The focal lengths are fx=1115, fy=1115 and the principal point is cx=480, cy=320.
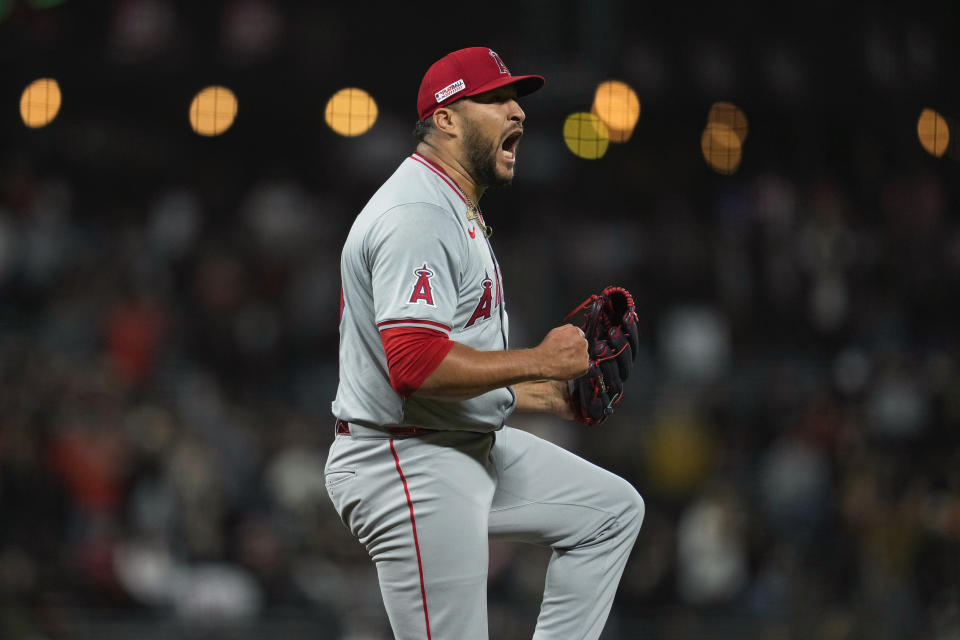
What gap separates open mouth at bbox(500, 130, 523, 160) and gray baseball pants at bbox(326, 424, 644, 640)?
628mm

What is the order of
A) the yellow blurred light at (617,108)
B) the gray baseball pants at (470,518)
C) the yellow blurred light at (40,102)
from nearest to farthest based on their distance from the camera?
the gray baseball pants at (470,518)
the yellow blurred light at (617,108)
the yellow blurred light at (40,102)

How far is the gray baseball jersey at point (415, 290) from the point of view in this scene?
2.18 m

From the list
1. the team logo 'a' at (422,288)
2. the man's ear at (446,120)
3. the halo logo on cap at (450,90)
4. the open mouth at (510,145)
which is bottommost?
the team logo 'a' at (422,288)

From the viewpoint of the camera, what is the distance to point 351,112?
22.2 feet

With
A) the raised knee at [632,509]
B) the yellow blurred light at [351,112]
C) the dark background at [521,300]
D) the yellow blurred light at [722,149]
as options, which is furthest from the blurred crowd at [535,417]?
the raised knee at [632,509]

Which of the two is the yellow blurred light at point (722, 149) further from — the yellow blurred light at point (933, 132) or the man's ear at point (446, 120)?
the man's ear at point (446, 120)

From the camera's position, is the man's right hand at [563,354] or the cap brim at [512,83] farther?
the cap brim at [512,83]

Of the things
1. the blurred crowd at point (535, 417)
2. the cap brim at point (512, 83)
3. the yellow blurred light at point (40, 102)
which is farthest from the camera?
the yellow blurred light at point (40, 102)

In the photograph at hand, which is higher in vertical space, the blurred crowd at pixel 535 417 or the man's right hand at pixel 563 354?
the man's right hand at pixel 563 354

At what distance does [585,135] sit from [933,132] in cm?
230

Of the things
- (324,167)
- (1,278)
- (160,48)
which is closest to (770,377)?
(324,167)

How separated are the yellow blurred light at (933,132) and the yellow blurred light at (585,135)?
6.60 feet

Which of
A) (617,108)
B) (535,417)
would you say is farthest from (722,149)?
(535,417)

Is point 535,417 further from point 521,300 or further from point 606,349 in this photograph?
point 606,349
